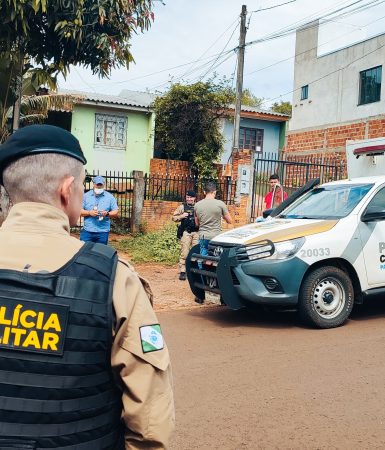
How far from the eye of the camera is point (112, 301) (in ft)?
4.97

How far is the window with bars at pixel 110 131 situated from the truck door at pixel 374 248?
16553mm

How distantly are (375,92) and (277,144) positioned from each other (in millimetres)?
7365

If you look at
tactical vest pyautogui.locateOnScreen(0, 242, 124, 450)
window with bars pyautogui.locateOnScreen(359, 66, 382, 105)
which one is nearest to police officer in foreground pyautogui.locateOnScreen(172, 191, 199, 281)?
tactical vest pyautogui.locateOnScreen(0, 242, 124, 450)

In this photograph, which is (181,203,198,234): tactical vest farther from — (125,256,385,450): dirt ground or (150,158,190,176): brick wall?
(150,158,190,176): brick wall

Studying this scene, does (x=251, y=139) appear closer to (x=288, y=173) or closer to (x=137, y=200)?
(x=288, y=173)

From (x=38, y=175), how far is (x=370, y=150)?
7943 millimetres

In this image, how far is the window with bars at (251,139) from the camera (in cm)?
2783

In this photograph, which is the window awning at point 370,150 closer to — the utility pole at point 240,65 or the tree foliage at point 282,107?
the utility pole at point 240,65

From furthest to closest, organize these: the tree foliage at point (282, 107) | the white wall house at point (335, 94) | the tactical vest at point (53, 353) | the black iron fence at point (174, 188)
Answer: the tree foliage at point (282, 107), the white wall house at point (335, 94), the black iron fence at point (174, 188), the tactical vest at point (53, 353)

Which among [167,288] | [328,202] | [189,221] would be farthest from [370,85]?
[328,202]

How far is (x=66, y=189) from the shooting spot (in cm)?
164

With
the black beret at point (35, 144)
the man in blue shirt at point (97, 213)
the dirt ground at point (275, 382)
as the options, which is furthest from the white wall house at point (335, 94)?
the black beret at point (35, 144)

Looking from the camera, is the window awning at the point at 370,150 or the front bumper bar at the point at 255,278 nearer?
the front bumper bar at the point at 255,278

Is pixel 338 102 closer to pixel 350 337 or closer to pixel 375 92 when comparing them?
pixel 375 92
